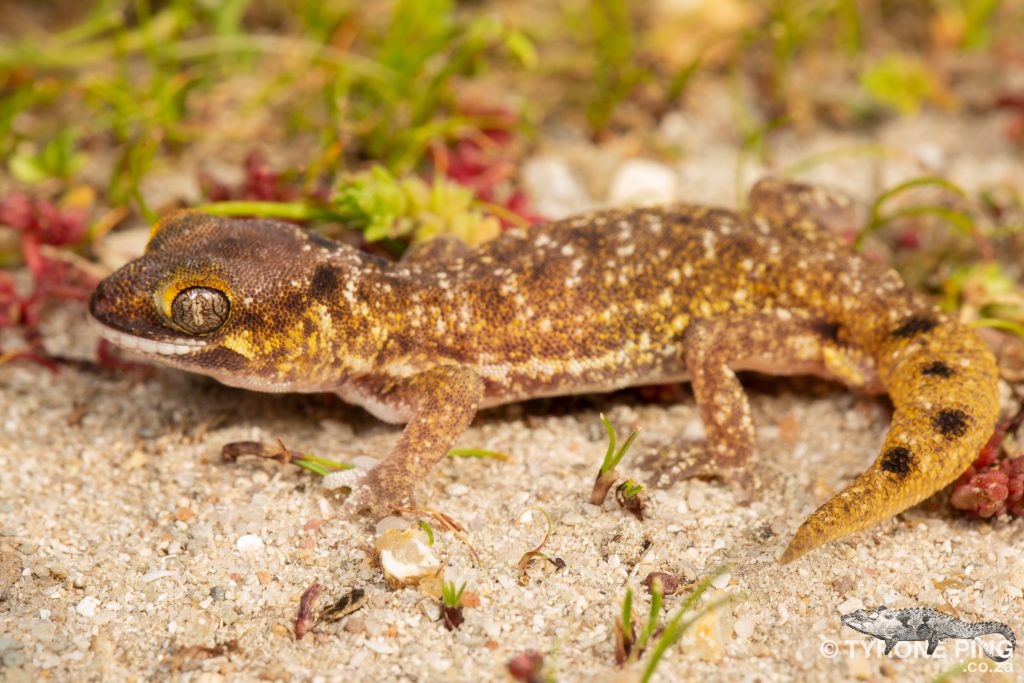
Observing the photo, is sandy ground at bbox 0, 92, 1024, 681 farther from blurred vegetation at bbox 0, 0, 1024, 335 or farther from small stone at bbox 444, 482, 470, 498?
blurred vegetation at bbox 0, 0, 1024, 335

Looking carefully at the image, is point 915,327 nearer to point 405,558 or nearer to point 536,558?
point 536,558

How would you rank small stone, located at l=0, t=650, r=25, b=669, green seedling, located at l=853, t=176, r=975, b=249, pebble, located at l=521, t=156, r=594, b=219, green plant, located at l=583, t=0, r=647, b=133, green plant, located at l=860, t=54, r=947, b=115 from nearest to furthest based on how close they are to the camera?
1. small stone, located at l=0, t=650, r=25, b=669
2. green seedling, located at l=853, t=176, r=975, b=249
3. pebble, located at l=521, t=156, r=594, b=219
4. green plant, located at l=583, t=0, r=647, b=133
5. green plant, located at l=860, t=54, r=947, b=115

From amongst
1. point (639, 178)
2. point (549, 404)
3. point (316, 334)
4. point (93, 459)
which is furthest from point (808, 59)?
point (93, 459)

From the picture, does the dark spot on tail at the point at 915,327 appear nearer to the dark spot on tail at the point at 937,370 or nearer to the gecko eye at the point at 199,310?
the dark spot on tail at the point at 937,370

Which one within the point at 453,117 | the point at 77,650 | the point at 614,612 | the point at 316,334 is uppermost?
the point at 453,117

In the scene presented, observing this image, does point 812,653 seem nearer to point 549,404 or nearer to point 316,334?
point 549,404
